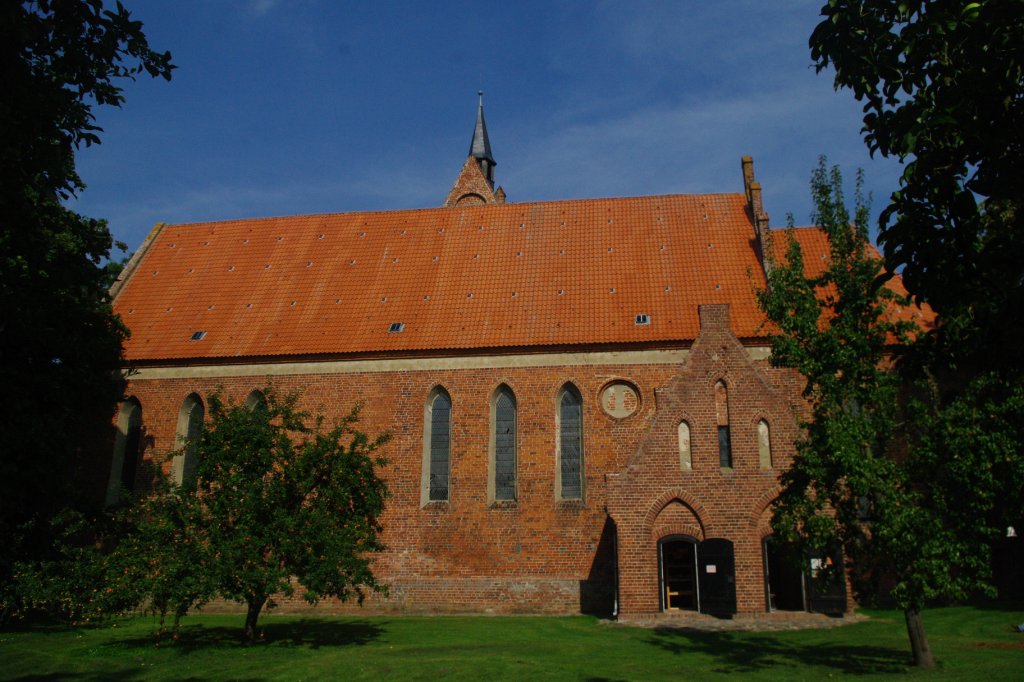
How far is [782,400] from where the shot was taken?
18672 mm

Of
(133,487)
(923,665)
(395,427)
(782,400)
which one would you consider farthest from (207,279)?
(923,665)

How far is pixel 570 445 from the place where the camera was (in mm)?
22172

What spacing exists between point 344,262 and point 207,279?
468 centimetres

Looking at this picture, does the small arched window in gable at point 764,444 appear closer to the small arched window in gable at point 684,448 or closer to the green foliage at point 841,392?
the small arched window in gable at point 684,448

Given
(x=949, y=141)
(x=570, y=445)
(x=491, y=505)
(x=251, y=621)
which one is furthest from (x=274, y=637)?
(x=949, y=141)

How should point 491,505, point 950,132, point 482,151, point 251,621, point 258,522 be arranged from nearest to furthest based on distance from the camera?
point 950,132
point 258,522
point 251,621
point 491,505
point 482,151

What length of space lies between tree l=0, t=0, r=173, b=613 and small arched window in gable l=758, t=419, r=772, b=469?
14017mm

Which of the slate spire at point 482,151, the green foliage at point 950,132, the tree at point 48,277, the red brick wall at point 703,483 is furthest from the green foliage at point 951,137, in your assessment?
the slate spire at point 482,151

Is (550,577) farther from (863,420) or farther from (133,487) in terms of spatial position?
(133,487)

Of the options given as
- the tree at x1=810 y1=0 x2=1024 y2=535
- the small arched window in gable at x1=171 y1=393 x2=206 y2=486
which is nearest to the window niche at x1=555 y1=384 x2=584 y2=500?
the small arched window in gable at x1=171 y1=393 x2=206 y2=486

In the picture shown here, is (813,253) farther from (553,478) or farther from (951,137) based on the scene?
(951,137)

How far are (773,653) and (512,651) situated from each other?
186 inches

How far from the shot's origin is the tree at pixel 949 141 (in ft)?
17.5

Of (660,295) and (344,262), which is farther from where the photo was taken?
(344,262)
